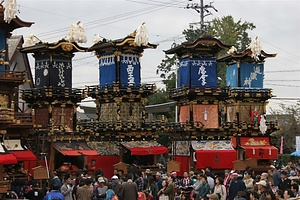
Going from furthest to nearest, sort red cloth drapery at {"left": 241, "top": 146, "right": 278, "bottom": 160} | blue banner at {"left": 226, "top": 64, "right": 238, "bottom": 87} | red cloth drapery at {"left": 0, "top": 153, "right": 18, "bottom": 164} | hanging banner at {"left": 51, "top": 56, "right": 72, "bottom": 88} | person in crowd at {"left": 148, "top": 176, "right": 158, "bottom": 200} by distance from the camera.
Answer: blue banner at {"left": 226, "top": 64, "right": 238, "bottom": 87} → red cloth drapery at {"left": 241, "top": 146, "right": 278, "bottom": 160} → hanging banner at {"left": 51, "top": 56, "right": 72, "bottom": 88} → red cloth drapery at {"left": 0, "top": 153, "right": 18, "bottom": 164} → person in crowd at {"left": 148, "top": 176, "right": 158, "bottom": 200}

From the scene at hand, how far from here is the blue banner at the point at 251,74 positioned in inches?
2074

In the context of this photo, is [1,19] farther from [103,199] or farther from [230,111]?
[230,111]

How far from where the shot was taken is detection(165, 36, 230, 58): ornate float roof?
47.3 metres

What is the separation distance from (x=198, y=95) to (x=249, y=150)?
21.4 feet

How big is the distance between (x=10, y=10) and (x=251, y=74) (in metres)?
25.3

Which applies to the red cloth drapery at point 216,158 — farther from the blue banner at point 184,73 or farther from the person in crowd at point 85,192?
the person in crowd at point 85,192

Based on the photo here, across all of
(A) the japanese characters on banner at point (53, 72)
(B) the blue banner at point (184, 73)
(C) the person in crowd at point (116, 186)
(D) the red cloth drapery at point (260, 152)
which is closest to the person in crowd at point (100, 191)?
(C) the person in crowd at point (116, 186)

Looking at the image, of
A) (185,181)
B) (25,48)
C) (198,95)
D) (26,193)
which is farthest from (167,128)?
(26,193)

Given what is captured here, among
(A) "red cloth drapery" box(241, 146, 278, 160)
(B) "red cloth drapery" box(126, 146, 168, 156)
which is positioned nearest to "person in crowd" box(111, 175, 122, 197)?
(B) "red cloth drapery" box(126, 146, 168, 156)

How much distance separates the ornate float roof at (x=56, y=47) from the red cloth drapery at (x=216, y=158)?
37.5 ft

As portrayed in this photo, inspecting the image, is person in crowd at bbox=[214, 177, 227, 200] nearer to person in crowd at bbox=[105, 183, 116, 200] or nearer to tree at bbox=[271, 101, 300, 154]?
person in crowd at bbox=[105, 183, 116, 200]

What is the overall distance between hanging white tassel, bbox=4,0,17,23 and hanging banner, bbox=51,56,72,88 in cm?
1062

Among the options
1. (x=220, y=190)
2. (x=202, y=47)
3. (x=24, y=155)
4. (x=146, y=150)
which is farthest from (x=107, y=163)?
(x=220, y=190)

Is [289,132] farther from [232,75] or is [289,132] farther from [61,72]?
[61,72]
